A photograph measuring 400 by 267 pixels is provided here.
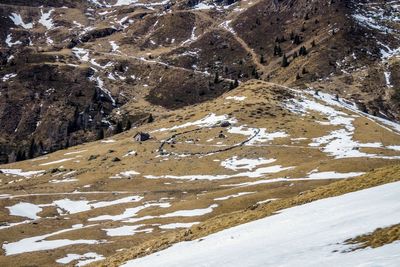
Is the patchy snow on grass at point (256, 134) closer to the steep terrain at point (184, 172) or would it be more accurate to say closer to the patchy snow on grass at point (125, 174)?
the steep terrain at point (184, 172)

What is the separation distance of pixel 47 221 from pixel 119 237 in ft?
70.8

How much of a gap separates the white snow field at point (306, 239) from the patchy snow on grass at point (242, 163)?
86765 mm

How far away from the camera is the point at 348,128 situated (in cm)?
15112

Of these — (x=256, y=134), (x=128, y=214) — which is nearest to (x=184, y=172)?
(x=256, y=134)

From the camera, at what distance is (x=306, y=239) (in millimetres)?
21969

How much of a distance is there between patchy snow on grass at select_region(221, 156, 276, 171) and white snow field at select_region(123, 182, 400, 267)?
86.8m

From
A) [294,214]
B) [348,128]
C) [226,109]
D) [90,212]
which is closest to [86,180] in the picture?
[90,212]

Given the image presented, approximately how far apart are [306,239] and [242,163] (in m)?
101

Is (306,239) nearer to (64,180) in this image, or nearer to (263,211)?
(263,211)

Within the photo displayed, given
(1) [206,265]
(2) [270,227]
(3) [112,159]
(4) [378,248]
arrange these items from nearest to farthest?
1. (4) [378,248]
2. (1) [206,265]
3. (2) [270,227]
4. (3) [112,159]

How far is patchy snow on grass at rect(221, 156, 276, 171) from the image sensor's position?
11956cm

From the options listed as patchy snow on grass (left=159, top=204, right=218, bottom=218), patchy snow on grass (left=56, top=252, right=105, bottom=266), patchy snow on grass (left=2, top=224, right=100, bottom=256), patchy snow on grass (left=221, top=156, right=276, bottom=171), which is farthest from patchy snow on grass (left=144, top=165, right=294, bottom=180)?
patchy snow on grass (left=56, top=252, right=105, bottom=266)

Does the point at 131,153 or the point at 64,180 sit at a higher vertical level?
the point at 131,153

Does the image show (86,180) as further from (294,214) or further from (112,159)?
(294,214)
